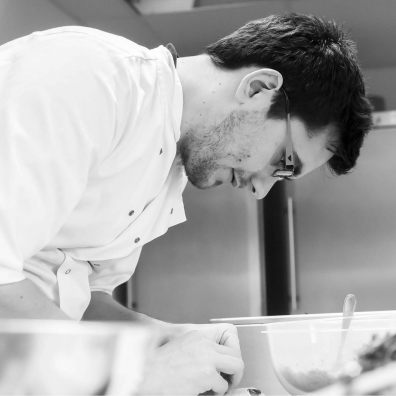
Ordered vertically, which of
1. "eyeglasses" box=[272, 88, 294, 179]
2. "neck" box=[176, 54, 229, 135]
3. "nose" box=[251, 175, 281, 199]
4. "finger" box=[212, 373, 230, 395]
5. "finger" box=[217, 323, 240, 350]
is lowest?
"finger" box=[217, 323, 240, 350]

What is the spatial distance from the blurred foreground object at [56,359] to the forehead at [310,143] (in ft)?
3.66

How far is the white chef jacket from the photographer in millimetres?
951

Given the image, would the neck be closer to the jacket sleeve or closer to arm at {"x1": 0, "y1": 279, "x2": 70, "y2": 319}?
the jacket sleeve

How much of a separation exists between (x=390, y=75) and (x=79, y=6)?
1.81m

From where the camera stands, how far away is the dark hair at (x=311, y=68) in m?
1.38

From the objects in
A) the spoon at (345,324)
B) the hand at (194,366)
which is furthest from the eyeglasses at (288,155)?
the hand at (194,366)

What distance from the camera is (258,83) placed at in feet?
4.52

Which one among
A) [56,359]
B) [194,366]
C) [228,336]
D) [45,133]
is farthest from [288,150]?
[56,359]

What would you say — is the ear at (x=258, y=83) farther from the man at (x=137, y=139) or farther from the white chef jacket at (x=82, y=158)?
the white chef jacket at (x=82, y=158)

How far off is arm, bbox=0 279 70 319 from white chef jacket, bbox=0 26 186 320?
20 millimetres

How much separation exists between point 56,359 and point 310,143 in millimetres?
1149

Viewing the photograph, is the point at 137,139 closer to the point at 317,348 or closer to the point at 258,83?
the point at 258,83

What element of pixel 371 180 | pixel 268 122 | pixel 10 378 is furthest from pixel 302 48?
pixel 371 180

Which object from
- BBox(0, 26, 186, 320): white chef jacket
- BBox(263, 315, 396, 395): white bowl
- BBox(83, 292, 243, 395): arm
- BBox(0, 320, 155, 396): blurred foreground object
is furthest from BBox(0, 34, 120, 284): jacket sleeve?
BBox(0, 320, 155, 396): blurred foreground object
